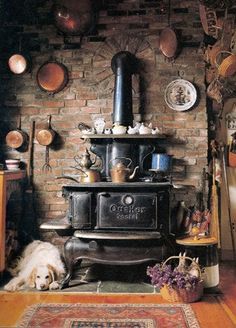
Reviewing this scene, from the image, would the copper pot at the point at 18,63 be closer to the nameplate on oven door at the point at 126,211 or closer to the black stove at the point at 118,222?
the black stove at the point at 118,222

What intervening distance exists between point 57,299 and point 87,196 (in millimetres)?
926

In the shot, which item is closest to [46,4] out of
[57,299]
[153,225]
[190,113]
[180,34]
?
[180,34]

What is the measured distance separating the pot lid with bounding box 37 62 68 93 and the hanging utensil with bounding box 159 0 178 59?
1.08m

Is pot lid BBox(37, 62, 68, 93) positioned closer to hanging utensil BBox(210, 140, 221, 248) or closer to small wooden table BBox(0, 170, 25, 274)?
small wooden table BBox(0, 170, 25, 274)

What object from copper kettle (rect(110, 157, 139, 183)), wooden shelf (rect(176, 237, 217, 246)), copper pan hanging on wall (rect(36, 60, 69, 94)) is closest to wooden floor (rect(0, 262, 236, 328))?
wooden shelf (rect(176, 237, 217, 246))

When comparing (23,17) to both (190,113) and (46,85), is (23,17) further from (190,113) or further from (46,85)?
(190,113)

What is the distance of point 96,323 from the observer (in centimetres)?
285

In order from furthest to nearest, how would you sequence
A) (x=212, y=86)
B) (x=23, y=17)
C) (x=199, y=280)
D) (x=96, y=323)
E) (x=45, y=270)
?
(x=23, y=17)
(x=212, y=86)
(x=45, y=270)
(x=199, y=280)
(x=96, y=323)

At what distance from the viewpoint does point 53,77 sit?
4.48m

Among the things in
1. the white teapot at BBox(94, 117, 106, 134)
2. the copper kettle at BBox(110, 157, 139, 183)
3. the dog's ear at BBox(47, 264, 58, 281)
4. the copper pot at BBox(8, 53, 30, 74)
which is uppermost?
the copper pot at BBox(8, 53, 30, 74)

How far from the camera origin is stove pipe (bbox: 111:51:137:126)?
4223mm

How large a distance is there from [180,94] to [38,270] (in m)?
2.29

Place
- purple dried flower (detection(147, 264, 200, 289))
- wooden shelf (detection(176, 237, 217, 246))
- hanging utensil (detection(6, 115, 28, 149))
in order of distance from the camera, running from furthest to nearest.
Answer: hanging utensil (detection(6, 115, 28, 149)) < wooden shelf (detection(176, 237, 217, 246)) < purple dried flower (detection(147, 264, 200, 289))

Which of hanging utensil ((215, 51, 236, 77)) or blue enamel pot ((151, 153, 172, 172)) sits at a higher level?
hanging utensil ((215, 51, 236, 77))
